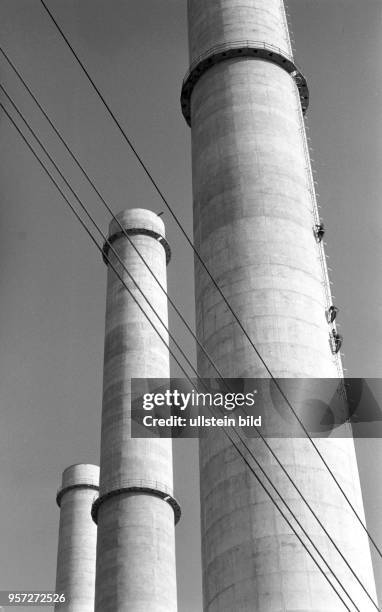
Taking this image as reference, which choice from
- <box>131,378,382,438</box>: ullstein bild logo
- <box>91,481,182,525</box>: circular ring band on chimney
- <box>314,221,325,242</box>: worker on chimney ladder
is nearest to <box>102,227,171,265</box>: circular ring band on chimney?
<box>91,481,182,525</box>: circular ring band on chimney

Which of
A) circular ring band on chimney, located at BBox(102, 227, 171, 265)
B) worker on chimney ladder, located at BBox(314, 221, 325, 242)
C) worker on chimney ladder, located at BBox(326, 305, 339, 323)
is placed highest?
circular ring band on chimney, located at BBox(102, 227, 171, 265)

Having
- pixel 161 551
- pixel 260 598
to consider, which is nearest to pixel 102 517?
pixel 161 551

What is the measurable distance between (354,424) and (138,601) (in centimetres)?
1232

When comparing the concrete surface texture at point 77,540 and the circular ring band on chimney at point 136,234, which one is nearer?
the circular ring band on chimney at point 136,234

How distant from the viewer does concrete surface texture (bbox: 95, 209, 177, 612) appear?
2995 centimetres

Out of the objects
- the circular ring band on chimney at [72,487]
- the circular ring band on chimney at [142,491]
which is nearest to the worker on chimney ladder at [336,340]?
the circular ring band on chimney at [142,491]

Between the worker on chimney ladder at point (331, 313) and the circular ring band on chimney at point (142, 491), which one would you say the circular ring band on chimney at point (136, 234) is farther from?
the worker on chimney ladder at point (331, 313)

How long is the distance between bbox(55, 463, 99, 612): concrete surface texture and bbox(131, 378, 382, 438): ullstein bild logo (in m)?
24.6

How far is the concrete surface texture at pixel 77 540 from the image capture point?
143 feet

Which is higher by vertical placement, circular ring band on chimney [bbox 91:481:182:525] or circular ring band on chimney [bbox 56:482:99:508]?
circular ring band on chimney [bbox 56:482:99:508]

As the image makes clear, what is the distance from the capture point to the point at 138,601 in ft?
96.3

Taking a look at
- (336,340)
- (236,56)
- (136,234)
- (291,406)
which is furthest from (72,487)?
(291,406)

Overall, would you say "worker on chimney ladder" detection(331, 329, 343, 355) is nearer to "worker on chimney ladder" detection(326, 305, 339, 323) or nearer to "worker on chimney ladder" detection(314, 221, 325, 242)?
"worker on chimney ladder" detection(326, 305, 339, 323)

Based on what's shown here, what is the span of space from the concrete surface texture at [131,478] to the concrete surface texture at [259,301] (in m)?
10.9
